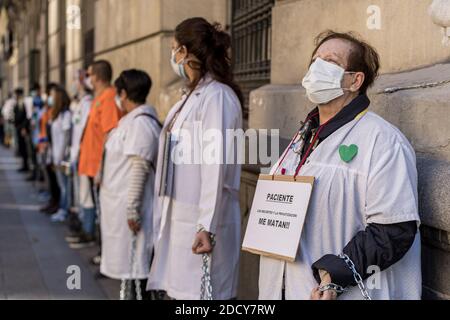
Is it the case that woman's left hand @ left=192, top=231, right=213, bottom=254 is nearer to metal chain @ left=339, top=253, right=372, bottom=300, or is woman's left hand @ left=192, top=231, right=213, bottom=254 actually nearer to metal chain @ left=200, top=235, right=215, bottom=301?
metal chain @ left=200, top=235, right=215, bottom=301

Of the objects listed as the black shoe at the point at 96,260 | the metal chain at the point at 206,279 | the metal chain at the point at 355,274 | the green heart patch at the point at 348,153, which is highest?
the green heart patch at the point at 348,153

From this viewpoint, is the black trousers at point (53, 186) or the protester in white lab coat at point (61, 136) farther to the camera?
the black trousers at point (53, 186)

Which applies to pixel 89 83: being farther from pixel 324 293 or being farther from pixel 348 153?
pixel 324 293

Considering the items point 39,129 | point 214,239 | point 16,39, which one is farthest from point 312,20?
point 16,39

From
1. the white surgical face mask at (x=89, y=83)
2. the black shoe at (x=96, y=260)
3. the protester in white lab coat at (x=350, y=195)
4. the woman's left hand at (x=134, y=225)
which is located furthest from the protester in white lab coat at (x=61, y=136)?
the protester in white lab coat at (x=350, y=195)

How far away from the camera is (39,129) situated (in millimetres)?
11930

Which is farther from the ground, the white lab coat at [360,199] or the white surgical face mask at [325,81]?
the white surgical face mask at [325,81]

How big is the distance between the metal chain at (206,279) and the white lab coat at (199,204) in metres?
0.08

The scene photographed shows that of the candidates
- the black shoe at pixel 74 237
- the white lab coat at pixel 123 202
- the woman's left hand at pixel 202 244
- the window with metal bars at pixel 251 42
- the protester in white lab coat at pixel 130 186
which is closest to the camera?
the woman's left hand at pixel 202 244

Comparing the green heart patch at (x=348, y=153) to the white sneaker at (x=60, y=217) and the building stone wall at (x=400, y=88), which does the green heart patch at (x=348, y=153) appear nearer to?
the building stone wall at (x=400, y=88)

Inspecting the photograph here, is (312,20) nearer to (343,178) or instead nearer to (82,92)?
(343,178)

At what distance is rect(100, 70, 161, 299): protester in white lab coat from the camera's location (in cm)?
535

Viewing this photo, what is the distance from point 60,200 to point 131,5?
3231mm

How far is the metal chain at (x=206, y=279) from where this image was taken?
4.02 meters
